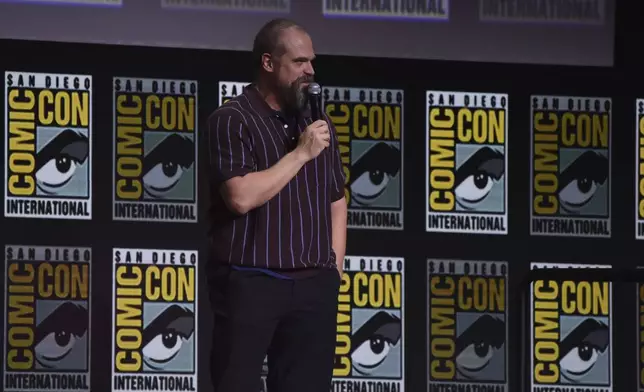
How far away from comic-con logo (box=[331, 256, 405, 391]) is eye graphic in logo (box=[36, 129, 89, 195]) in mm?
964

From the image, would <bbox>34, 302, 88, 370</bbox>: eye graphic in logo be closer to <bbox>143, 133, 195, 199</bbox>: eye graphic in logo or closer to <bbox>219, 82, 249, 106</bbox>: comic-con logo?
<bbox>143, 133, 195, 199</bbox>: eye graphic in logo

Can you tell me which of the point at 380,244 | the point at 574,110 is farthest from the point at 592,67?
the point at 380,244

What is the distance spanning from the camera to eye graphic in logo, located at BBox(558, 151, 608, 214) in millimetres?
4066

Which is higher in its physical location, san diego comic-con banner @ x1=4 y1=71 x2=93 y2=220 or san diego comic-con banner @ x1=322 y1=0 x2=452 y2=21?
san diego comic-con banner @ x1=322 y1=0 x2=452 y2=21

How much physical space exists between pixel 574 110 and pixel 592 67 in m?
0.18

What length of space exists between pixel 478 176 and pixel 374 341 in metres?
0.68

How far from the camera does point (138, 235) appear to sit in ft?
12.6

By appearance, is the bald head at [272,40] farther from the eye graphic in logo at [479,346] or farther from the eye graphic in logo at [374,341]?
the eye graphic in logo at [479,346]

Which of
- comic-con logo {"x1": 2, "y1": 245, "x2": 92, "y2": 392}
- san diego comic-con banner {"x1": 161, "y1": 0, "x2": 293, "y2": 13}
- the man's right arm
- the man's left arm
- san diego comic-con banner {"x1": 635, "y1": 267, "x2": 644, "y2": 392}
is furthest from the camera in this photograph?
san diego comic-con banner {"x1": 635, "y1": 267, "x2": 644, "y2": 392}

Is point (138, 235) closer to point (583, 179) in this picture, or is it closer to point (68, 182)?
point (68, 182)

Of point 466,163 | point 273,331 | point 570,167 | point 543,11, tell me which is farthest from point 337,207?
point 543,11

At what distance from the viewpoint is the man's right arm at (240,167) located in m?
2.53

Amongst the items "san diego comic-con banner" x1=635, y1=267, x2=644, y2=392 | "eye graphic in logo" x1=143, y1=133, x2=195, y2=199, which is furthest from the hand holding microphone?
"san diego comic-con banner" x1=635, y1=267, x2=644, y2=392

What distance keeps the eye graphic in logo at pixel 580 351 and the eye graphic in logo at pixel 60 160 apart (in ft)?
5.86
